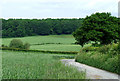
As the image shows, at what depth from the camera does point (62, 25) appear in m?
72.6

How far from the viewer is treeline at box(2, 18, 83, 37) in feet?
227

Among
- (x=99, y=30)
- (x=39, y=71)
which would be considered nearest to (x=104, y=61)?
(x=39, y=71)

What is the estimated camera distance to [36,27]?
245 feet

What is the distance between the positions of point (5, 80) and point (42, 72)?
2.00 meters

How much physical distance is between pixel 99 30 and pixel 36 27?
43429 mm

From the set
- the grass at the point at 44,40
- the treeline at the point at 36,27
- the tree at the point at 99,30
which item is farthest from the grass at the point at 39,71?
the treeline at the point at 36,27

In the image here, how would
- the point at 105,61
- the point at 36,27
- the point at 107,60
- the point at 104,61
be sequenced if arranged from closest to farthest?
the point at 107,60
the point at 105,61
the point at 104,61
the point at 36,27

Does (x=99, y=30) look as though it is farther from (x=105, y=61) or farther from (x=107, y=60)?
(x=107, y=60)

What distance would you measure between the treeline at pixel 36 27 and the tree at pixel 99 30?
3572 centimetres

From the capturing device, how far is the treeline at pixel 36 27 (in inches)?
2724

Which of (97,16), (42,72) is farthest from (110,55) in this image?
(97,16)

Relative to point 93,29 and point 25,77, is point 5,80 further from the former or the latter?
point 93,29

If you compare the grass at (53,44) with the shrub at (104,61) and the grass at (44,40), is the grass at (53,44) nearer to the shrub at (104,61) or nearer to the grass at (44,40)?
the grass at (44,40)

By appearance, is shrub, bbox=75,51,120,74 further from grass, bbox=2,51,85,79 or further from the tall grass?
grass, bbox=2,51,85,79
